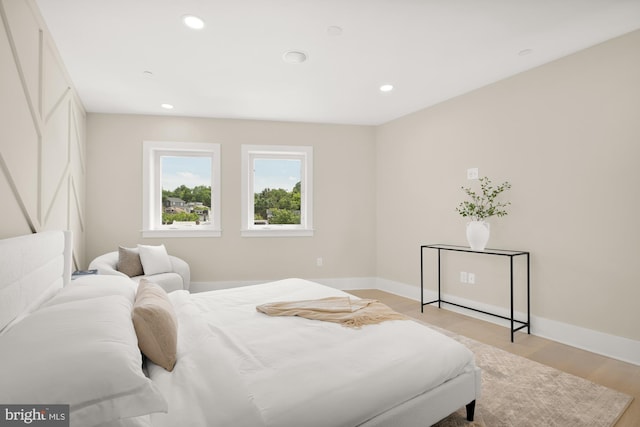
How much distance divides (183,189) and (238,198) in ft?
2.66

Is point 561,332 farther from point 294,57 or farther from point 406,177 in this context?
point 294,57

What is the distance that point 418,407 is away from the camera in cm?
152

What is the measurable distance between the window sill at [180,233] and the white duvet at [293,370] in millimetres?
2718

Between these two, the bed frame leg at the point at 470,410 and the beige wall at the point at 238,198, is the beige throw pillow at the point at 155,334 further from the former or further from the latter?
the beige wall at the point at 238,198

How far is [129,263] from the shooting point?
373cm

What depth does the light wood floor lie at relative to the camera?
7.34 feet

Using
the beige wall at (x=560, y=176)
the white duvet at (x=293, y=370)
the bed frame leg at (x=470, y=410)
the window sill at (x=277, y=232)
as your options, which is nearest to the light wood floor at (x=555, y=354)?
the beige wall at (x=560, y=176)

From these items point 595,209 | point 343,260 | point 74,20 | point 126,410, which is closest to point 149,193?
point 74,20

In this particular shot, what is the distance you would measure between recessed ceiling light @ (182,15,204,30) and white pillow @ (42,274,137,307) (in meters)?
1.80

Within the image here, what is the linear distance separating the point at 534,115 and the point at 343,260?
3.06 metres

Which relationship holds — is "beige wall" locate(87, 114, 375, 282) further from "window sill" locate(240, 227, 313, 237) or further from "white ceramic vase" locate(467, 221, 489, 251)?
"white ceramic vase" locate(467, 221, 489, 251)

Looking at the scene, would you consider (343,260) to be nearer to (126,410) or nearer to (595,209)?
(595,209)

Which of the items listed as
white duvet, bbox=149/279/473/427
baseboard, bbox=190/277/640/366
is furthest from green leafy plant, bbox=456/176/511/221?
white duvet, bbox=149/279/473/427

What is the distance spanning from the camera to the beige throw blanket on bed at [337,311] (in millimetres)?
2019
